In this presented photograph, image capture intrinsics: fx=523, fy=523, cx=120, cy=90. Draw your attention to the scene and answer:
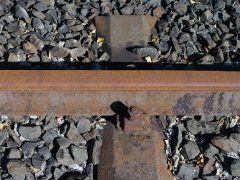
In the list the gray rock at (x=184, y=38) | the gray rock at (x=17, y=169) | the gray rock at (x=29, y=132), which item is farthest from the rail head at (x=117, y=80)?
the gray rock at (x=184, y=38)

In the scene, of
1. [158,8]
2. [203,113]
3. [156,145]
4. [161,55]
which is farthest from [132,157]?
[158,8]

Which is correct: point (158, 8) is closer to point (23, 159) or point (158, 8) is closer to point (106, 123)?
point (106, 123)

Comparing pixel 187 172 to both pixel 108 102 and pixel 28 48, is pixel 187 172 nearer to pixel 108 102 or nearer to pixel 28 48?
pixel 108 102

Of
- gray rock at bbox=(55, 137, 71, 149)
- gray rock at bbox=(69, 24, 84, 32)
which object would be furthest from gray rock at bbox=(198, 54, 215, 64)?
gray rock at bbox=(55, 137, 71, 149)

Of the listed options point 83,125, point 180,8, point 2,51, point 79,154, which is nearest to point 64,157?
point 79,154

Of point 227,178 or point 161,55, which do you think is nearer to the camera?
point 227,178
